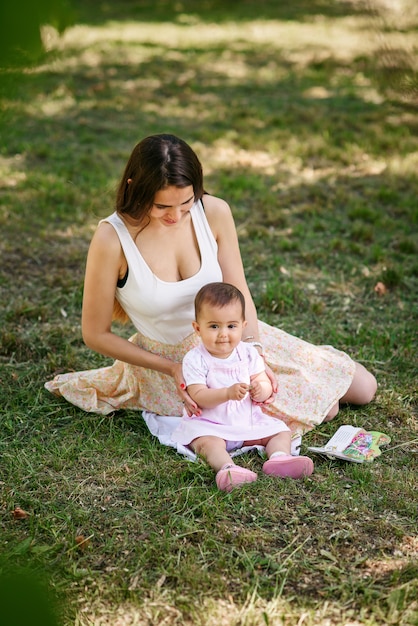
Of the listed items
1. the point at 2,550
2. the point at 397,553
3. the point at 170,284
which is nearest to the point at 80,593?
the point at 2,550

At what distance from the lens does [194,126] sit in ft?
24.2

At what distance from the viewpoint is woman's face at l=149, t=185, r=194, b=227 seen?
8.59ft

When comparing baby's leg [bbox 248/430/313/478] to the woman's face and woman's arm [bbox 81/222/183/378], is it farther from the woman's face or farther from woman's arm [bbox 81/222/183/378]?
the woman's face

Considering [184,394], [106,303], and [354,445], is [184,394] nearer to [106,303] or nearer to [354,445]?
[106,303]

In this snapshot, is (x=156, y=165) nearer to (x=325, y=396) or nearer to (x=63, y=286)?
(x=325, y=396)

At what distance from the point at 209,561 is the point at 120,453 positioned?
77 cm

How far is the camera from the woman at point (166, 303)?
8.75ft

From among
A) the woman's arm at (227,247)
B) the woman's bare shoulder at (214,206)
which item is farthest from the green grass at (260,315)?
the woman's bare shoulder at (214,206)

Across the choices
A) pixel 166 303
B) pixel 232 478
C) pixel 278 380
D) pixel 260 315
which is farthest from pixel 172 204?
pixel 260 315

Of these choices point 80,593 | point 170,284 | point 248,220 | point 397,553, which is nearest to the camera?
point 80,593

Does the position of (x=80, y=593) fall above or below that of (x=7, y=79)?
below

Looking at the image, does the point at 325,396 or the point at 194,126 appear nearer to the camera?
the point at 325,396

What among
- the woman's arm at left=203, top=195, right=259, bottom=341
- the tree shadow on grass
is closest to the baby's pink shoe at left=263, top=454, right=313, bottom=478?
the woman's arm at left=203, top=195, right=259, bottom=341

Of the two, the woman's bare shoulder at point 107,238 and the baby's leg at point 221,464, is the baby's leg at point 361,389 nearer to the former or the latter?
the baby's leg at point 221,464
